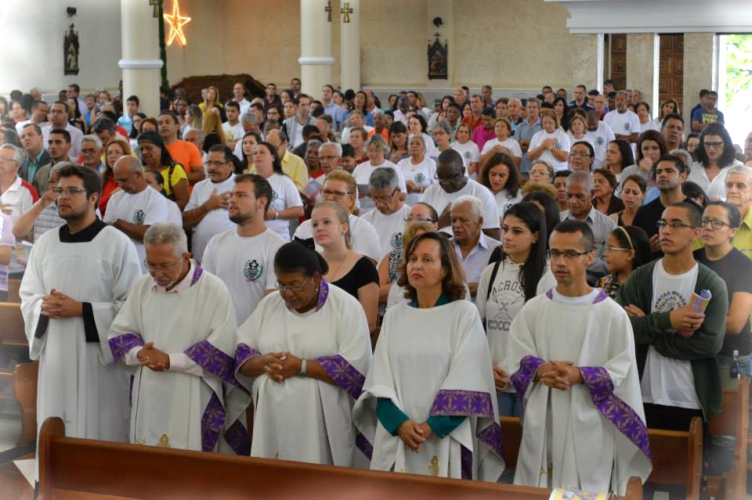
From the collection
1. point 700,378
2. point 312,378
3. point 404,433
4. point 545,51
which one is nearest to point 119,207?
point 312,378

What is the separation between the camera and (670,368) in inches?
167

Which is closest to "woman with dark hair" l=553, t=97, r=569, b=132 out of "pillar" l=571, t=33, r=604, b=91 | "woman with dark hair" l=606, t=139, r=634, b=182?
"pillar" l=571, t=33, r=604, b=91

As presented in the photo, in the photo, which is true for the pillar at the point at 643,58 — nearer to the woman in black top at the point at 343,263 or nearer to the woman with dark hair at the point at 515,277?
the woman in black top at the point at 343,263

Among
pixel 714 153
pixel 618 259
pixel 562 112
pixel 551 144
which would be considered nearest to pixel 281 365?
pixel 618 259

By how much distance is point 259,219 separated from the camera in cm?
521

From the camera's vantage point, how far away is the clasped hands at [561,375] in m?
3.59

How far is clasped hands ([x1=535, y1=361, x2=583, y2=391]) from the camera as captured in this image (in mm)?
3586

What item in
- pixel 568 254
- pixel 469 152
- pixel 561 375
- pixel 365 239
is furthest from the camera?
pixel 469 152

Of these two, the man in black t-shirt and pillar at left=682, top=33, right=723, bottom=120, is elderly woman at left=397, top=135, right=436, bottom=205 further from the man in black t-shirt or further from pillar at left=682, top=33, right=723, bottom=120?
the man in black t-shirt

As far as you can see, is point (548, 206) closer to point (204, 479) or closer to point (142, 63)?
point (204, 479)

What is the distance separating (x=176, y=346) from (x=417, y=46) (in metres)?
20.6

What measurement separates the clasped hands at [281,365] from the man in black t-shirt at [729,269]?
1815 millimetres

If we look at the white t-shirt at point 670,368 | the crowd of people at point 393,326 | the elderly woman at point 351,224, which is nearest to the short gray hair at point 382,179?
the crowd of people at point 393,326

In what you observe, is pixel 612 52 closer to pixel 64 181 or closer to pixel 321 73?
pixel 321 73
